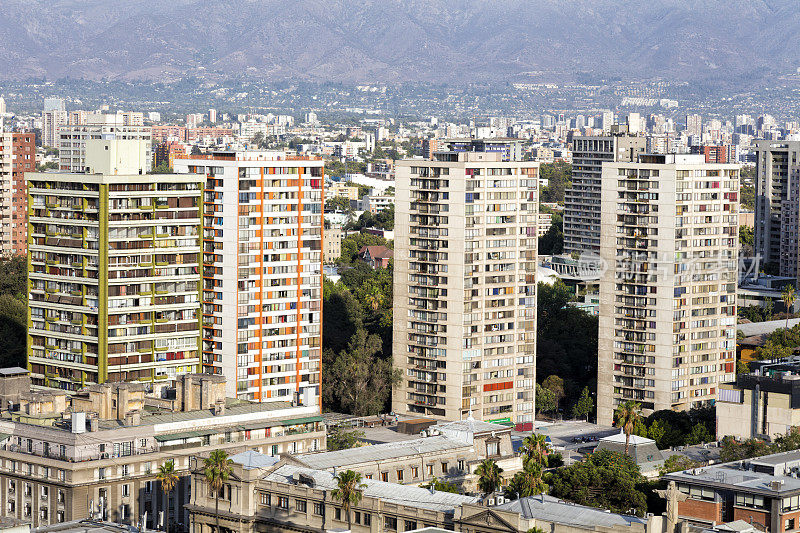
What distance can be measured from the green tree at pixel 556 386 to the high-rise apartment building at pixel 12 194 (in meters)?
85.7

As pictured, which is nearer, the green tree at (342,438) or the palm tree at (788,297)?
the green tree at (342,438)

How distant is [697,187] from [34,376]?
160 ft

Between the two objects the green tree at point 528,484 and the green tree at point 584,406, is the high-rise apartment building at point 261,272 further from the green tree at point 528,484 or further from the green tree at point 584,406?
the green tree at point 528,484

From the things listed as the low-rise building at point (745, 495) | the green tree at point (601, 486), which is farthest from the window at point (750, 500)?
the green tree at point (601, 486)

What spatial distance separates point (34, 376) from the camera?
335 feet

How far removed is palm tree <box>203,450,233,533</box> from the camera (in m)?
71.6

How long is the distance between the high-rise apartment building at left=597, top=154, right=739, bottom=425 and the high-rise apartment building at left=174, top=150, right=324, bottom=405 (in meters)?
22.3

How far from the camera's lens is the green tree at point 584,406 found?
118 m

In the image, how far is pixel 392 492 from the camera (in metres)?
71.1

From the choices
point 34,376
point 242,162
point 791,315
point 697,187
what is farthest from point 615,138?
point 34,376

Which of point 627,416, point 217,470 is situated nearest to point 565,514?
point 217,470

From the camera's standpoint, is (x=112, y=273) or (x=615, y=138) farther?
(x=615, y=138)

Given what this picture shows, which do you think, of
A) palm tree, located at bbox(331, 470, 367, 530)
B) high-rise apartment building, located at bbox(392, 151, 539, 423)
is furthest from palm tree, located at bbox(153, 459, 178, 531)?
high-rise apartment building, located at bbox(392, 151, 539, 423)

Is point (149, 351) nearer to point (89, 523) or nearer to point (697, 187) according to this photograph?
point (89, 523)
